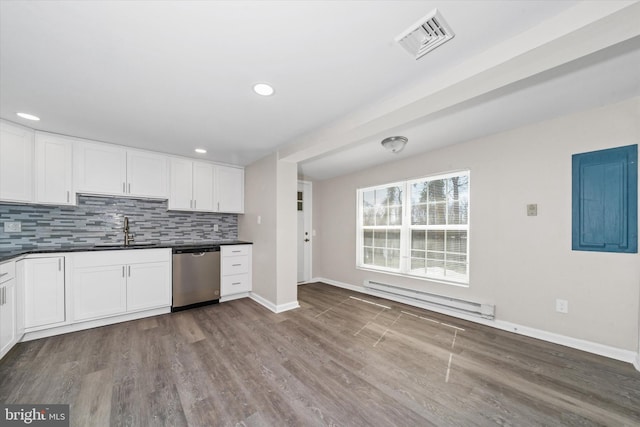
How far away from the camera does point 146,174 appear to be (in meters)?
3.43

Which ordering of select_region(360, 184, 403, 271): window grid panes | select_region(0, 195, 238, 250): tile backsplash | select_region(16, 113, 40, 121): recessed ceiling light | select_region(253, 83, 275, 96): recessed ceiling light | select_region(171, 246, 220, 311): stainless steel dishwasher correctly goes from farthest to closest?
select_region(360, 184, 403, 271): window grid panes, select_region(171, 246, 220, 311): stainless steel dishwasher, select_region(0, 195, 238, 250): tile backsplash, select_region(16, 113, 40, 121): recessed ceiling light, select_region(253, 83, 275, 96): recessed ceiling light

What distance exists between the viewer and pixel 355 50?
149 centimetres

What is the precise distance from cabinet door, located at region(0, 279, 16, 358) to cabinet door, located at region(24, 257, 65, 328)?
0.24 metres

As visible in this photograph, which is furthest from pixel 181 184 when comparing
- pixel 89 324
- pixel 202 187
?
pixel 89 324

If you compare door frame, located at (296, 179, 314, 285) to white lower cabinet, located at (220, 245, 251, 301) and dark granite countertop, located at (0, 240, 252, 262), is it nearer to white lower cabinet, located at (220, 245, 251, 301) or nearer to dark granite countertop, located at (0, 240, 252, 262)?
white lower cabinet, located at (220, 245, 251, 301)

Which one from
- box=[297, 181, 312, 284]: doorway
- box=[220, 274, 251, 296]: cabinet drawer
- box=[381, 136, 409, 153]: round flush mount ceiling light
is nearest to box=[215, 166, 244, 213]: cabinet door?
box=[220, 274, 251, 296]: cabinet drawer

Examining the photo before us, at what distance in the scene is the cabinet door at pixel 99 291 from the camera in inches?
108

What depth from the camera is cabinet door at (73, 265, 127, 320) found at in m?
2.74

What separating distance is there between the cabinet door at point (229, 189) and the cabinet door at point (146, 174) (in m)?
0.78

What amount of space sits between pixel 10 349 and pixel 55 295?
52cm

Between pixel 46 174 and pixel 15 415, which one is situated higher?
pixel 46 174

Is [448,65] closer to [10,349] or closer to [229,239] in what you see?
[229,239]

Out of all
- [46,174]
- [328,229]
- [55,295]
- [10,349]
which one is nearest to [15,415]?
[10,349]

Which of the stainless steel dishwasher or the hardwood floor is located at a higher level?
the stainless steel dishwasher
